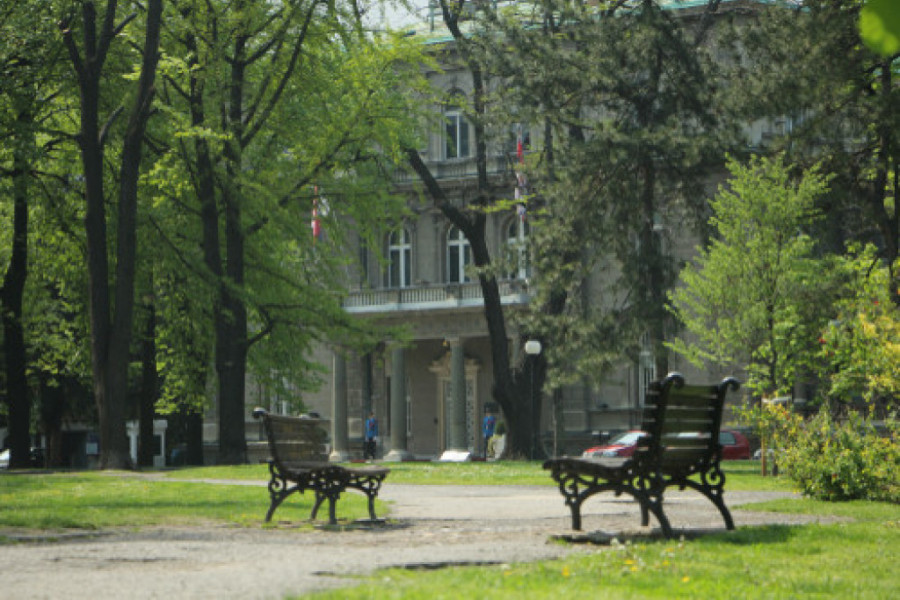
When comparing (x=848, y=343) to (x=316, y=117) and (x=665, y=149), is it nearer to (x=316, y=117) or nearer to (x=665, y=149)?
(x=665, y=149)

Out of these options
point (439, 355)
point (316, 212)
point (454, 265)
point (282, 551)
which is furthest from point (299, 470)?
point (439, 355)

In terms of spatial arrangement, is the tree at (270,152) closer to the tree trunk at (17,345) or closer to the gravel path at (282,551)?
the tree trunk at (17,345)

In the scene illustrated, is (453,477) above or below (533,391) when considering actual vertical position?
below

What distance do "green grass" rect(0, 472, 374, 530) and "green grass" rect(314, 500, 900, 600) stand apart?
15.4ft

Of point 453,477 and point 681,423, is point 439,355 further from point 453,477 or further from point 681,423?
point 681,423

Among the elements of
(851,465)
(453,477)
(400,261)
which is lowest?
(453,477)

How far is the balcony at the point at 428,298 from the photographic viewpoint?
51.0 m

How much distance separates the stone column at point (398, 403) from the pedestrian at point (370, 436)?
0.71m

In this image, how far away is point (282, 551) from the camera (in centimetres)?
878

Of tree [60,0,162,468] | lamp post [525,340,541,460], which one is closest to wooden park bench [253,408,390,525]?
tree [60,0,162,468]

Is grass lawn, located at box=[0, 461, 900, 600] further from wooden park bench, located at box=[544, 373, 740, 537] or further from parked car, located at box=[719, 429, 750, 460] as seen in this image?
parked car, located at box=[719, 429, 750, 460]

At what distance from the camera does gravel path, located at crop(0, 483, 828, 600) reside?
22.5 ft

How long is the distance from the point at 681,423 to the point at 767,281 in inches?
944

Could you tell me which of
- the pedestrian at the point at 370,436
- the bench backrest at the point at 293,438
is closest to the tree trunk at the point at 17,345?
the pedestrian at the point at 370,436
